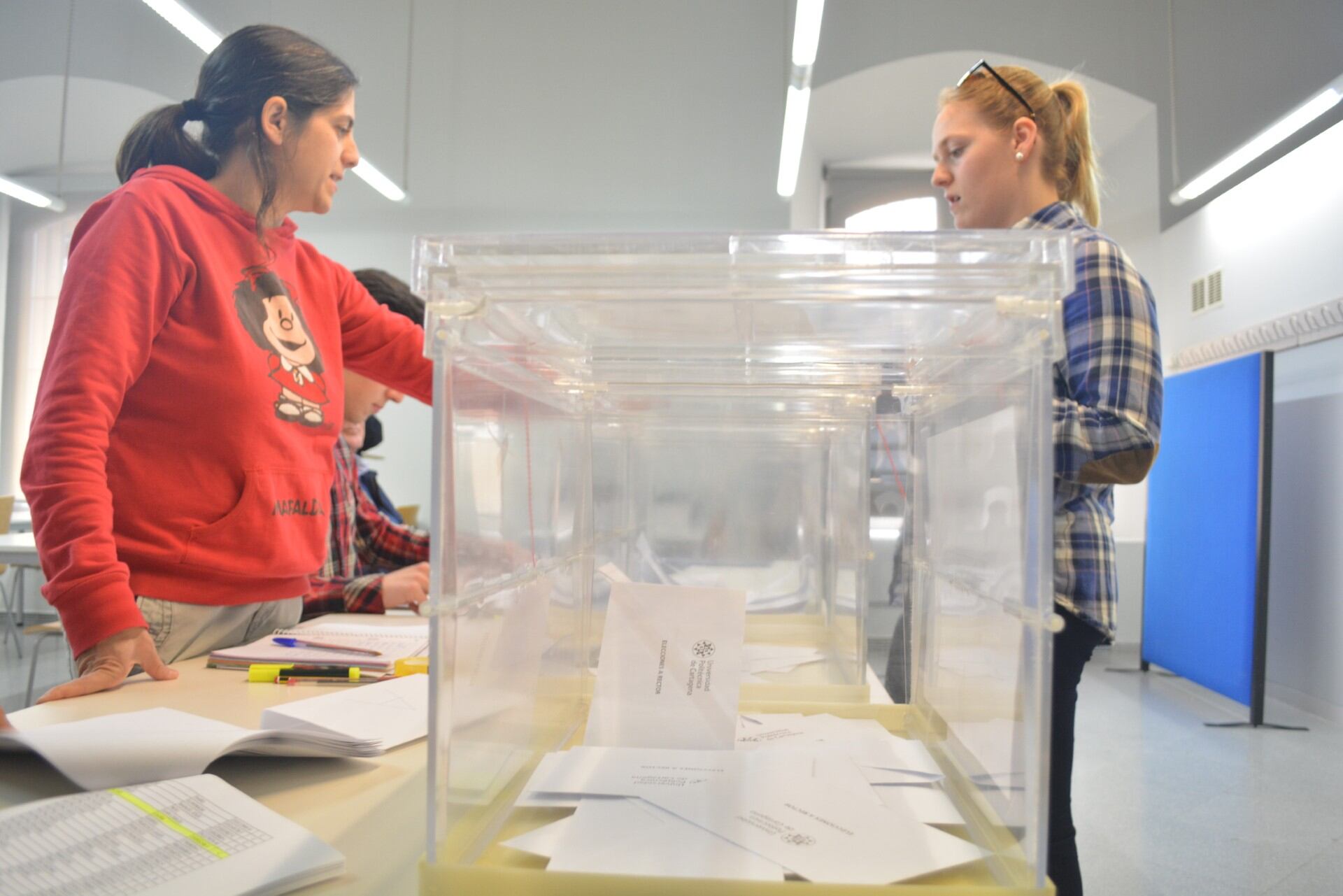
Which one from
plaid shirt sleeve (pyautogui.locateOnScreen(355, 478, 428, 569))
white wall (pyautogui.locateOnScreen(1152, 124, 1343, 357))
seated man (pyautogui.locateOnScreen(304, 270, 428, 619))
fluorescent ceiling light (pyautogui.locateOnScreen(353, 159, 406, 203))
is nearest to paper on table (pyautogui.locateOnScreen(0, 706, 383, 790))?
seated man (pyautogui.locateOnScreen(304, 270, 428, 619))

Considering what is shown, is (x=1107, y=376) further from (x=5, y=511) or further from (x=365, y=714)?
(x=5, y=511)

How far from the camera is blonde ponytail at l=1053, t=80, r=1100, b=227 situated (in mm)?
1363

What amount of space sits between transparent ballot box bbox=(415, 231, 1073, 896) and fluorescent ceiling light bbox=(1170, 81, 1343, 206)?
3.40 meters

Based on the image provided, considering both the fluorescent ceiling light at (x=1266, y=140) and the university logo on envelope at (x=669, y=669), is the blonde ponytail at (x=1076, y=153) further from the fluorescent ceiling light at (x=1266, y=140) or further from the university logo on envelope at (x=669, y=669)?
the fluorescent ceiling light at (x=1266, y=140)

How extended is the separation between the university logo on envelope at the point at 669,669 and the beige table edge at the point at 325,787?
0.14 metres

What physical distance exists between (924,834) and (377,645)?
0.84m

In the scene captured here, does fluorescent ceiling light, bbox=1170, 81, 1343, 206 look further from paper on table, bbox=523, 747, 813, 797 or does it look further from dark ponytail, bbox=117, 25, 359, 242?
paper on table, bbox=523, 747, 813, 797

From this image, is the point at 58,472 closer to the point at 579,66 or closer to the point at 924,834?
the point at 924,834

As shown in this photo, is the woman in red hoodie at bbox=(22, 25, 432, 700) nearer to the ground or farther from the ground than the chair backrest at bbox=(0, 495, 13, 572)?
farther from the ground

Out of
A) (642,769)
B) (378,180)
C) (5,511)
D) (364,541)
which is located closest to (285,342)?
(642,769)

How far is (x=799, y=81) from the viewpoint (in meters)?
3.64

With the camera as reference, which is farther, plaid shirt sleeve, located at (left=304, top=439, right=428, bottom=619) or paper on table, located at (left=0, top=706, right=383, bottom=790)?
plaid shirt sleeve, located at (left=304, top=439, right=428, bottom=619)

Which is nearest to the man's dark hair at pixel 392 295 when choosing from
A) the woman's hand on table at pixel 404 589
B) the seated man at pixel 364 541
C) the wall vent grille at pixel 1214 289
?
the seated man at pixel 364 541

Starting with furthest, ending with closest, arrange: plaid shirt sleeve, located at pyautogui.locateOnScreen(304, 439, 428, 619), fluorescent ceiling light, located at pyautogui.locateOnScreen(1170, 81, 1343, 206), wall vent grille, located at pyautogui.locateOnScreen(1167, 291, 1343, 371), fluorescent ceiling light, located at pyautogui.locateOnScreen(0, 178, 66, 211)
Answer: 1. fluorescent ceiling light, located at pyautogui.locateOnScreen(0, 178, 66, 211)
2. wall vent grille, located at pyautogui.locateOnScreen(1167, 291, 1343, 371)
3. fluorescent ceiling light, located at pyautogui.locateOnScreen(1170, 81, 1343, 206)
4. plaid shirt sleeve, located at pyautogui.locateOnScreen(304, 439, 428, 619)
